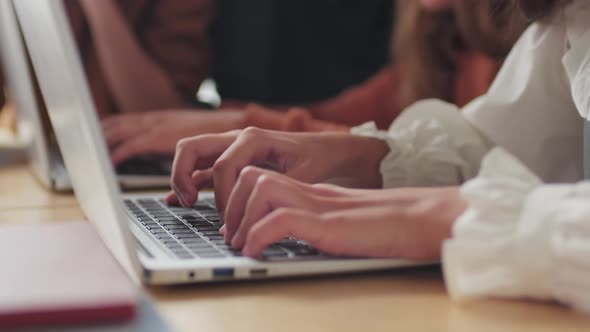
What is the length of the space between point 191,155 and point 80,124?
0.17 metres

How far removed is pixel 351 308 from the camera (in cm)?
52

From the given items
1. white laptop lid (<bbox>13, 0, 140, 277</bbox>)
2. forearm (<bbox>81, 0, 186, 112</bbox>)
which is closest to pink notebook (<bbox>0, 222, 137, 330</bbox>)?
white laptop lid (<bbox>13, 0, 140, 277</bbox>)

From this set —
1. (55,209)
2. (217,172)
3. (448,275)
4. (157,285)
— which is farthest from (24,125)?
(448,275)

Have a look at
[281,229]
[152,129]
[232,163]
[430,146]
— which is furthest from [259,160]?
[152,129]

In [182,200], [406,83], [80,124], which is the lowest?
[406,83]

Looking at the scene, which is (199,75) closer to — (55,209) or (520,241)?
(55,209)

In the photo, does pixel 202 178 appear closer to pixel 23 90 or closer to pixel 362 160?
pixel 362 160

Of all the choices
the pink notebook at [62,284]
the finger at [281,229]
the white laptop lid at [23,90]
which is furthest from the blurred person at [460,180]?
the white laptop lid at [23,90]

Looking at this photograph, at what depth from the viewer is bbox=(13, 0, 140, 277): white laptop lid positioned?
1.70 ft

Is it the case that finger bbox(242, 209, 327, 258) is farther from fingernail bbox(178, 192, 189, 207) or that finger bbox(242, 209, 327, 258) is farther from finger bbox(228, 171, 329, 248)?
fingernail bbox(178, 192, 189, 207)

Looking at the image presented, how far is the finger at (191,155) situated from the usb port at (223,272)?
6.2 inches

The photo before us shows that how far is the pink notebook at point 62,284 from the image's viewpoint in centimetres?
41

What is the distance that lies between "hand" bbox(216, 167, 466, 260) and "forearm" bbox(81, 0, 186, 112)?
2.76 ft

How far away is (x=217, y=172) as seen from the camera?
0.67m
